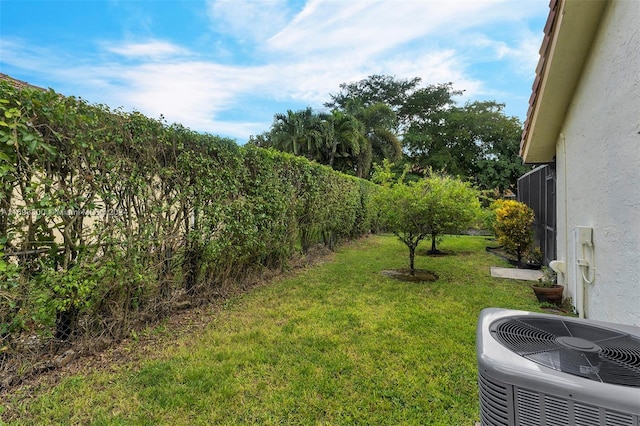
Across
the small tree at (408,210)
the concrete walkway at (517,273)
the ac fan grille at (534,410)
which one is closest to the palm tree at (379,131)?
the concrete walkway at (517,273)

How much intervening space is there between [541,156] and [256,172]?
5.52m

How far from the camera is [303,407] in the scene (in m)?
2.59

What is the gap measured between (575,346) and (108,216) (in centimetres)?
389

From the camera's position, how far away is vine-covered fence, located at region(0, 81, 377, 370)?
256cm

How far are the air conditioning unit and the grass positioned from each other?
4.34 ft

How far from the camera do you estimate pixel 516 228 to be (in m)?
8.51

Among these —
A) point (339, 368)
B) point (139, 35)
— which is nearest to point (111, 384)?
point (339, 368)

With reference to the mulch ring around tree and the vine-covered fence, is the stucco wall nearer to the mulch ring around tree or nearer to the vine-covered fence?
the mulch ring around tree

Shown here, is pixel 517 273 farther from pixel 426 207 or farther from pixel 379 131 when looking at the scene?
pixel 379 131

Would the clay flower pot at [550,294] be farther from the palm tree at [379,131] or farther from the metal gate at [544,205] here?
the palm tree at [379,131]

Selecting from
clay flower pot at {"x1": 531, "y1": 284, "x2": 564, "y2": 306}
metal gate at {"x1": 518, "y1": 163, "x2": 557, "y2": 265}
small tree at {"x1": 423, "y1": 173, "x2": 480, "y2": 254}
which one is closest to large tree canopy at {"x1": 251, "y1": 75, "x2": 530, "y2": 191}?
metal gate at {"x1": 518, "y1": 163, "x2": 557, "y2": 265}

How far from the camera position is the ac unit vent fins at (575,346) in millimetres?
1226

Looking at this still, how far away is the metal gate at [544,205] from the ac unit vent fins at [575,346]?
607 centimetres

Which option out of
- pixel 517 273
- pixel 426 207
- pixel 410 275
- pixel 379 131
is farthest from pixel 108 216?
pixel 379 131
